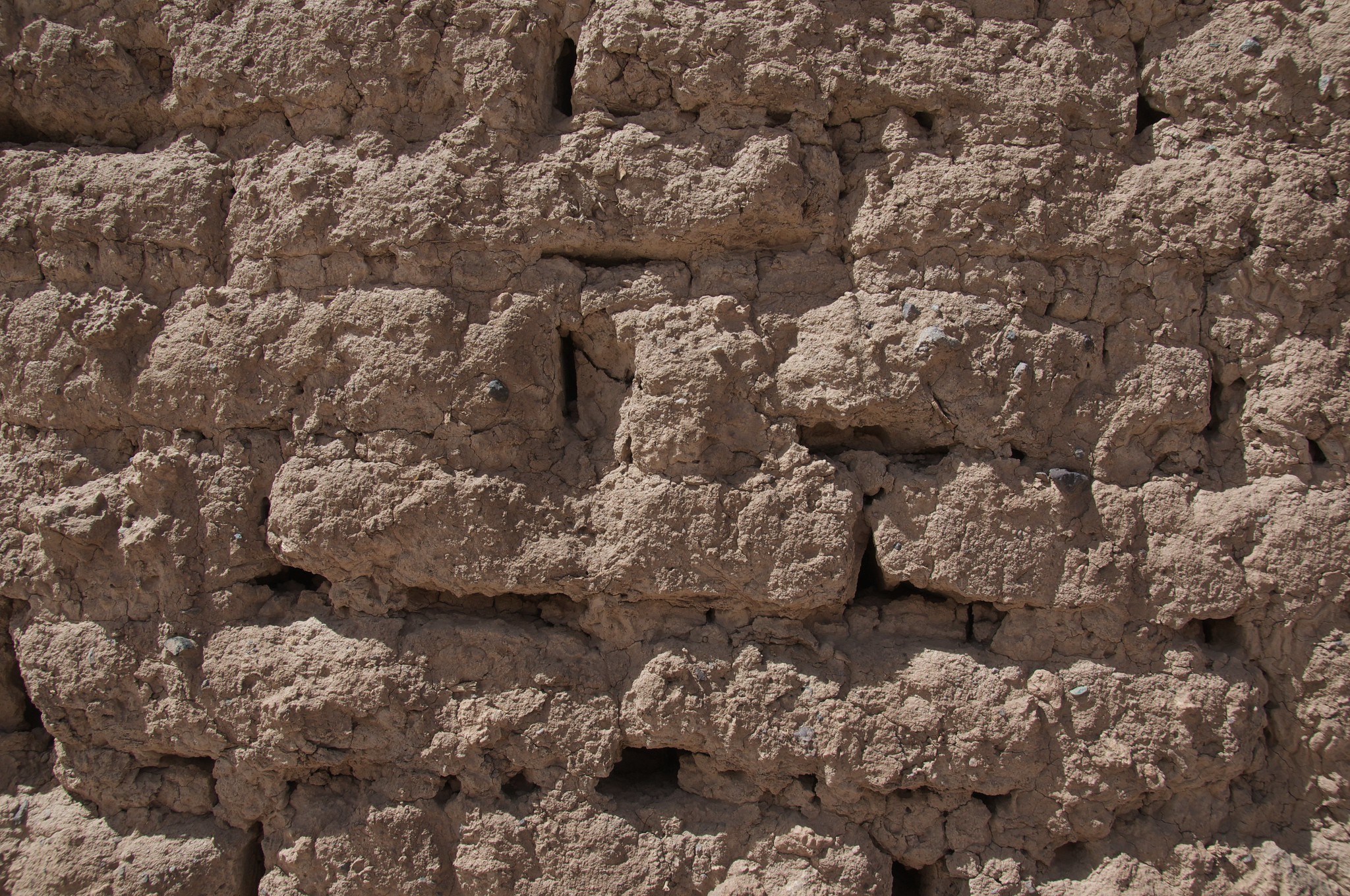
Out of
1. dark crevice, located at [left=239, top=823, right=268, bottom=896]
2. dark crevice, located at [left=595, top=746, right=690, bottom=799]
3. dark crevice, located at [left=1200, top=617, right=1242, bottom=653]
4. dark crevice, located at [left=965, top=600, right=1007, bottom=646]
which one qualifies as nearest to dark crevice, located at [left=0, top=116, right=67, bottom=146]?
dark crevice, located at [left=239, top=823, right=268, bottom=896]

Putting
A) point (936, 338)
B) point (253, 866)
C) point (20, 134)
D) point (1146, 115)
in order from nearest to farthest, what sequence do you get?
point (936, 338)
point (1146, 115)
point (253, 866)
point (20, 134)

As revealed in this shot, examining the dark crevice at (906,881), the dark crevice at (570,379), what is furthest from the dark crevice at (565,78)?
the dark crevice at (906,881)

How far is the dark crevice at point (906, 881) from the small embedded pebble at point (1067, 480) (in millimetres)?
898

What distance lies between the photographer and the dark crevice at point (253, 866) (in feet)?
6.23

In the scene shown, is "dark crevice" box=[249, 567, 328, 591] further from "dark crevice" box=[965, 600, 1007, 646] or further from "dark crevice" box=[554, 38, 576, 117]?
"dark crevice" box=[965, 600, 1007, 646]

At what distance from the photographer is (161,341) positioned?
1.89m

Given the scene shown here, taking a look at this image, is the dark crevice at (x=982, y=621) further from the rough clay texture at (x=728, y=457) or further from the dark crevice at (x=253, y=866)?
the dark crevice at (x=253, y=866)

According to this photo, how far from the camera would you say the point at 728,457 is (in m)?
1.74

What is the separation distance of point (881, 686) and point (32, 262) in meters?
2.23

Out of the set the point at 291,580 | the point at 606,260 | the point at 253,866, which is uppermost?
the point at 606,260

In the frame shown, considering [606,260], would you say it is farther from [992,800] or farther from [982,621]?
[992,800]

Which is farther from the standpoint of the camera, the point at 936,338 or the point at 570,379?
the point at 570,379

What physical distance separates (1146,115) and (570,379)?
1.43m

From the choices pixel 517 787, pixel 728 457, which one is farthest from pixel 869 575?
pixel 517 787
